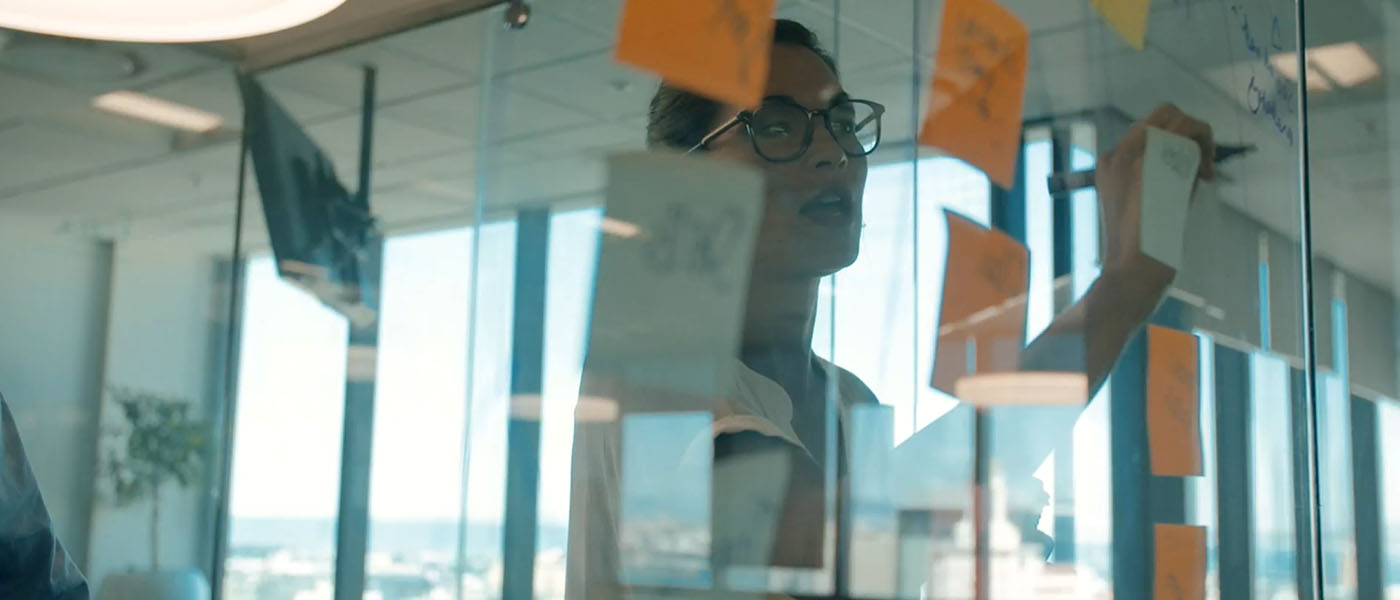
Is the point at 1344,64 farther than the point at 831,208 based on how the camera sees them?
Yes

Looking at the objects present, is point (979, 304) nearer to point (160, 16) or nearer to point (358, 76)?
point (160, 16)

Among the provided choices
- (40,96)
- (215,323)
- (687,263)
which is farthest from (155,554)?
(687,263)

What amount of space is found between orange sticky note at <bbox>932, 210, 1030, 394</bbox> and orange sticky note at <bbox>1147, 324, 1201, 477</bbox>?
150 millimetres

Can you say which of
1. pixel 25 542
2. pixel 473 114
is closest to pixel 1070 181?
pixel 25 542

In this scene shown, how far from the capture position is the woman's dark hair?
49cm

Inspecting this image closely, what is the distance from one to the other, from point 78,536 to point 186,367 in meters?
0.53

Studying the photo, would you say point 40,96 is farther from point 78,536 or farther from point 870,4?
point 870,4

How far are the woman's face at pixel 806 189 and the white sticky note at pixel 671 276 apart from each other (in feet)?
0.05

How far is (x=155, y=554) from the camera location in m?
3.23

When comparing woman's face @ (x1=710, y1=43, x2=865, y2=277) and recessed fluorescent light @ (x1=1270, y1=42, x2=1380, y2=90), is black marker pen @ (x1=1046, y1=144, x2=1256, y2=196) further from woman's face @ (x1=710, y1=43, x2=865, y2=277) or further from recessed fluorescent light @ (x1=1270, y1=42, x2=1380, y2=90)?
recessed fluorescent light @ (x1=1270, y1=42, x2=1380, y2=90)

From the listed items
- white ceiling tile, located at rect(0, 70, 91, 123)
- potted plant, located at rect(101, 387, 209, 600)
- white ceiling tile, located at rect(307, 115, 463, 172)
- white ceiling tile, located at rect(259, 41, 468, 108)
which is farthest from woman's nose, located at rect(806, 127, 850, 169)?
potted plant, located at rect(101, 387, 209, 600)

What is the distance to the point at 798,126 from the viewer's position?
20.9 inches

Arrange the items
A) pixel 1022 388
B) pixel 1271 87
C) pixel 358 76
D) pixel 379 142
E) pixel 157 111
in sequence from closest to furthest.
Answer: pixel 1022 388, pixel 1271 87, pixel 358 76, pixel 379 142, pixel 157 111

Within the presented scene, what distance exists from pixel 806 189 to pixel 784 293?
0.05 m
